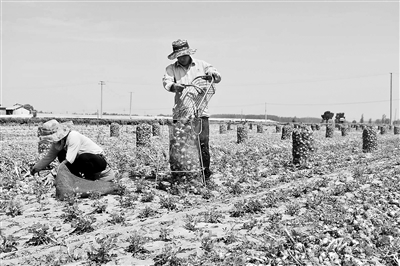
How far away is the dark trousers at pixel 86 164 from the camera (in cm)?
612

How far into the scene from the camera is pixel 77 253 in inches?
158

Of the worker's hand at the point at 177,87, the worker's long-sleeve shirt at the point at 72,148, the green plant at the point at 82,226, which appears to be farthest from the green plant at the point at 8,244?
the worker's hand at the point at 177,87

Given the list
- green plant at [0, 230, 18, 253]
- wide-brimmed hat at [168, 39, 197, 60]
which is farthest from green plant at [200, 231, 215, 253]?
wide-brimmed hat at [168, 39, 197, 60]

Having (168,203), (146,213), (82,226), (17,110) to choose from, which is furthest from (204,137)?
(17,110)

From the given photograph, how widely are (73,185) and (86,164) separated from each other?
0.34 meters

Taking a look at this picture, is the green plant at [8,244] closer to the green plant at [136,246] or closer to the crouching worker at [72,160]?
the green plant at [136,246]

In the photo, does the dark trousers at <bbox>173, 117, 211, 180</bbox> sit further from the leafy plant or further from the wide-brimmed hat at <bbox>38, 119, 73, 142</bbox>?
the leafy plant

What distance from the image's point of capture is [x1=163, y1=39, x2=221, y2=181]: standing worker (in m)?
6.43

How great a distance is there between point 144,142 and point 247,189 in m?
7.40

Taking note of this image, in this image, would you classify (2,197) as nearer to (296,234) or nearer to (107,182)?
(107,182)

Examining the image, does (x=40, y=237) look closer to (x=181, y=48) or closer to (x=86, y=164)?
(x=86, y=164)

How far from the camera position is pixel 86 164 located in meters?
6.16

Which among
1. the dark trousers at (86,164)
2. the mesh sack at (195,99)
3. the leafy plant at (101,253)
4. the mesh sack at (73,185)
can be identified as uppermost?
the mesh sack at (195,99)

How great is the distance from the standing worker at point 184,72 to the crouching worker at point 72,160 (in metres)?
1.32
